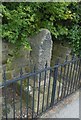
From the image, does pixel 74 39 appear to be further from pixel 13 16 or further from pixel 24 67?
pixel 13 16

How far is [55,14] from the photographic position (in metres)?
3.82

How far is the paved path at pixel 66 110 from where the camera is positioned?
3.51 metres

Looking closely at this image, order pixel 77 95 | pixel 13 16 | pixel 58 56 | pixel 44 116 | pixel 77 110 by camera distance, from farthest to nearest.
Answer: pixel 58 56
pixel 77 95
pixel 77 110
pixel 44 116
pixel 13 16

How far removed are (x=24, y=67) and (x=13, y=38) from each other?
781 millimetres

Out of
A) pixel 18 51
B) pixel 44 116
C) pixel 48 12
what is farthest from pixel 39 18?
pixel 44 116

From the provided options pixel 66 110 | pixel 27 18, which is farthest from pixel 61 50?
pixel 27 18

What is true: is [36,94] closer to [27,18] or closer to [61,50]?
[27,18]

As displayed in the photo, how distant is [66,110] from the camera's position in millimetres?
3693

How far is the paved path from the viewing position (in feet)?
11.5

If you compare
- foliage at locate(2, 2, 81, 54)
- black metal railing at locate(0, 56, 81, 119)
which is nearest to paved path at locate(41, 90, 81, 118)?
black metal railing at locate(0, 56, 81, 119)

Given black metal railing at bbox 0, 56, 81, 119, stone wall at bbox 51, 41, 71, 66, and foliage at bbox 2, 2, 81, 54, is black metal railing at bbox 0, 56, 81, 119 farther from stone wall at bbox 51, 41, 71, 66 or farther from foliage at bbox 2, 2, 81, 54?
stone wall at bbox 51, 41, 71, 66

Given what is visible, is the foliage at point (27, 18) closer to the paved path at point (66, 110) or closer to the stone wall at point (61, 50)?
the stone wall at point (61, 50)

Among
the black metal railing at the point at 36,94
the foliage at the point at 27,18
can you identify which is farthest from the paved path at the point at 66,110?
the foliage at the point at 27,18

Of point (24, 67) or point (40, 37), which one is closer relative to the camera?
point (40, 37)
